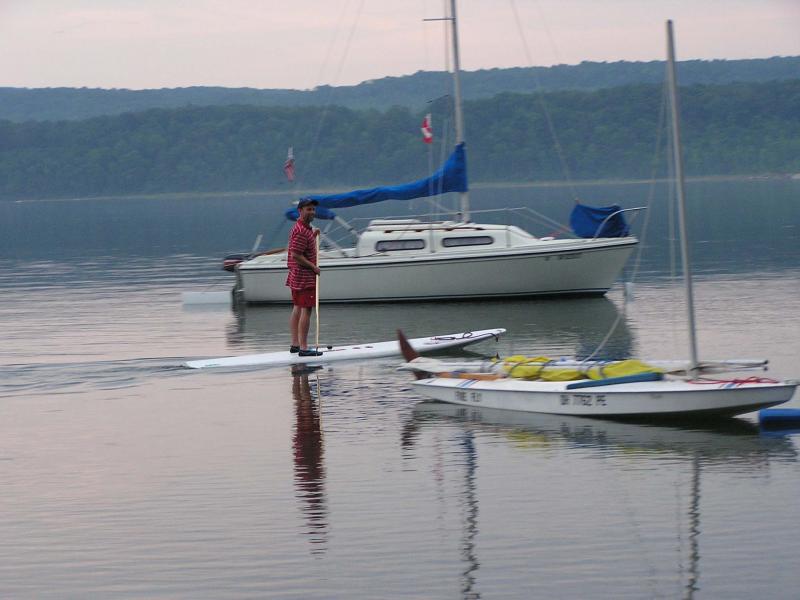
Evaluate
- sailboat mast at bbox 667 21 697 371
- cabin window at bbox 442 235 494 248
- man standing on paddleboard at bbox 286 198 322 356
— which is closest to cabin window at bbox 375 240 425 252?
cabin window at bbox 442 235 494 248

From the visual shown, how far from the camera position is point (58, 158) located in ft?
619

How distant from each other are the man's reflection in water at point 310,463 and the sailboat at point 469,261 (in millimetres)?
10218

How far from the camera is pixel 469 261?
2769 cm

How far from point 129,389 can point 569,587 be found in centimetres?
942

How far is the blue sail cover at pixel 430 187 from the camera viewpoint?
29.2 metres

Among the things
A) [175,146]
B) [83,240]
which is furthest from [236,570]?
[175,146]

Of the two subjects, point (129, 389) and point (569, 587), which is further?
point (129, 389)

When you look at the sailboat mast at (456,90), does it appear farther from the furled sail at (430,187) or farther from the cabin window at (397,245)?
the cabin window at (397,245)

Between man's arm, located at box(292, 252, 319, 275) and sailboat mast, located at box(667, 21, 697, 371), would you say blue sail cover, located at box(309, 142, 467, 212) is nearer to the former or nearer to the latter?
man's arm, located at box(292, 252, 319, 275)

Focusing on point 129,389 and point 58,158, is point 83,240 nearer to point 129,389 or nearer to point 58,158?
point 129,389

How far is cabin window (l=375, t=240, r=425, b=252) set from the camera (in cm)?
A: 2802

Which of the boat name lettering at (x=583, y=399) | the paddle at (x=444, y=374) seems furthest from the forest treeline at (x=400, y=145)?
the boat name lettering at (x=583, y=399)

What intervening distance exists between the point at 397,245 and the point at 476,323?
3940 mm

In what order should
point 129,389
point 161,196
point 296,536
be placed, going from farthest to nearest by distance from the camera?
point 161,196, point 129,389, point 296,536
